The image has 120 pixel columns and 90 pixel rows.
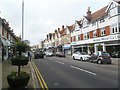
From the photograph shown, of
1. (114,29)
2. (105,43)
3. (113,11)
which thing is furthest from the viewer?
(105,43)

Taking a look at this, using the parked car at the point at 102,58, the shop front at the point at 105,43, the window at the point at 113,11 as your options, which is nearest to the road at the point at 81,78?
the parked car at the point at 102,58

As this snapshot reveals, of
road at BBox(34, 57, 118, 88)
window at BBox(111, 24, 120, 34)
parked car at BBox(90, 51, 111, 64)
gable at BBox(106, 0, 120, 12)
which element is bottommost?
road at BBox(34, 57, 118, 88)

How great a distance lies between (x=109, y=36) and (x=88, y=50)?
1045 centimetres

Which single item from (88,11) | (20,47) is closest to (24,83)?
(20,47)

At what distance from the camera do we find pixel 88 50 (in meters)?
49.2

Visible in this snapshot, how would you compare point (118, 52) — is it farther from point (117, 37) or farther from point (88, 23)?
point (88, 23)

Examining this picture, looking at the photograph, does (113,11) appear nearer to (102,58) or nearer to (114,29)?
(114,29)

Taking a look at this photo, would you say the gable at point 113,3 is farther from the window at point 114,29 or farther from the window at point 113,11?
the window at point 114,29

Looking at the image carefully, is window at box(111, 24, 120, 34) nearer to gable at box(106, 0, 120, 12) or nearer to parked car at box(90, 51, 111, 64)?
gable at box(106, 0, 120, 12)

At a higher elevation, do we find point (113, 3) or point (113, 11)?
point (113, 3)

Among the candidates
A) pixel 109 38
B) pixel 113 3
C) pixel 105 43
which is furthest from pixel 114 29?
pixel 113 3

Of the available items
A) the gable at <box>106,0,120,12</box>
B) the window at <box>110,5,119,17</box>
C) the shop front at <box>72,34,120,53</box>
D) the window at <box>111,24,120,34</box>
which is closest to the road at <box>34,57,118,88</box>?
the window at <box>111,24,120,34</box>

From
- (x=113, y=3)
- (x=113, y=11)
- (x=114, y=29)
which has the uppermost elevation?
(x=113, y=3)

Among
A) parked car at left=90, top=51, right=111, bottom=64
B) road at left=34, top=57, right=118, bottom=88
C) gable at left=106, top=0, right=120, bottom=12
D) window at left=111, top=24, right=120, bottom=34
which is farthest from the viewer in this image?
gable at left=106, top=0, right=120, bottom=12
